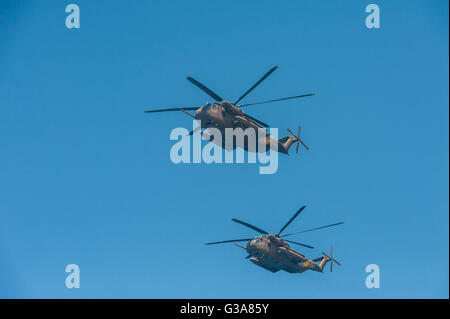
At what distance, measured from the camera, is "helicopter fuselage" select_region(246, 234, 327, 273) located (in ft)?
210

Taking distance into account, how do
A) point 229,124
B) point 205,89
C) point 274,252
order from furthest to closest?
point 274,252 → point 229,124 → point 205,89

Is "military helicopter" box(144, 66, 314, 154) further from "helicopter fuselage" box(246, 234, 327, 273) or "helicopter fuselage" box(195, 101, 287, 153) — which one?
"helicopter fuselage" box(246, 234, 327, 273)

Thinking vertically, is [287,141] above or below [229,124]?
above

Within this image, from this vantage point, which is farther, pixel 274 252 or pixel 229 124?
pixel 274 252

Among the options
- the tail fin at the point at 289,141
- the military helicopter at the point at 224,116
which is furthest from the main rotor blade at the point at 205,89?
the tail fin at the point at 289,141

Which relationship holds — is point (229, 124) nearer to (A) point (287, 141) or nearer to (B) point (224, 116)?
(B) point (224, 116)

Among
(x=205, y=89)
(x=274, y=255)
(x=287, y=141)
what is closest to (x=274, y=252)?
(x=274, y=255)

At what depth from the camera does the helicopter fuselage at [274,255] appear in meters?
64.1

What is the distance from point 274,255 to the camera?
2537 inches

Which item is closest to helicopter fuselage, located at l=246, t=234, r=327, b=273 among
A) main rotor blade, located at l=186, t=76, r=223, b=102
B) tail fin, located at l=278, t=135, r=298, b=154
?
tail fin, located at l=278, t=135, r=298, b=154

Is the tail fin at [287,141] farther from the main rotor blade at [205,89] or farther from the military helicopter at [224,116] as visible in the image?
the main rotor blade at [205,89]
